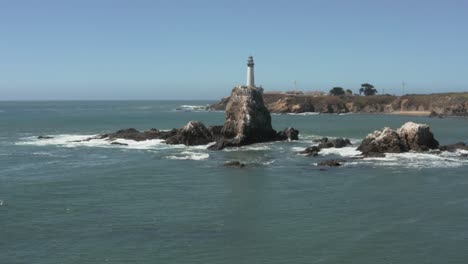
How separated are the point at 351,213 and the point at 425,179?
1142 centimetres

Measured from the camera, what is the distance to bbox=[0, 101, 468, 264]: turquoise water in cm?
2177

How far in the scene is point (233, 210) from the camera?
28781mm

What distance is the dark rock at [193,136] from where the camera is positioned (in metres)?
59.2

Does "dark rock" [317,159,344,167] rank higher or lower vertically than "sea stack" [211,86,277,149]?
lower

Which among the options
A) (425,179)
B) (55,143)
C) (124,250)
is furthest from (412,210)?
(55,143)

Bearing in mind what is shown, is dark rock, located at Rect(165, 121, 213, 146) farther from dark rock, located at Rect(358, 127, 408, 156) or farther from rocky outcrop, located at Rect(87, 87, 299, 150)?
dark rock, located at Rect(358, 127, 408, 156)

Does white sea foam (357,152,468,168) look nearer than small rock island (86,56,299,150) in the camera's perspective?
Yes

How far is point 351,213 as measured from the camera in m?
27.8

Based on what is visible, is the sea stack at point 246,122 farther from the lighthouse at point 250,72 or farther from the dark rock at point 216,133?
the lighthouse at point 250,72

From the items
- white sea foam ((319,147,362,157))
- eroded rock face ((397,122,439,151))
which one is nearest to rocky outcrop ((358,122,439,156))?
eroded rock face ((397,122,439,151))

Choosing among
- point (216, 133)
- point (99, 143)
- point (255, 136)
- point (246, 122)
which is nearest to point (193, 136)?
point (216, 133)

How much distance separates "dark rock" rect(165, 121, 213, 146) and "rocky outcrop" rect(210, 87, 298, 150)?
1786mm

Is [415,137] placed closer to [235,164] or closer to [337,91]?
[235,164]

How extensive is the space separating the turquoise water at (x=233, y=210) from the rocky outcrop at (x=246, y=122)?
36.9 ft
